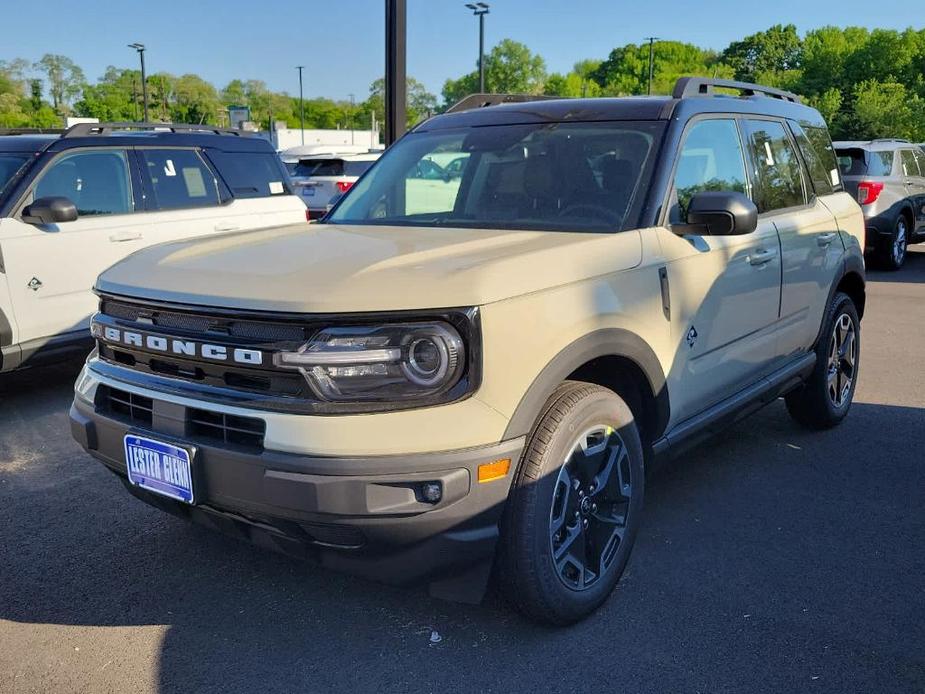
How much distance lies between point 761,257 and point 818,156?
141 cm

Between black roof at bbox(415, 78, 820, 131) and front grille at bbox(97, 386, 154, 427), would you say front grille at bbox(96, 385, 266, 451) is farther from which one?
black roof at bbox(415, 78, 820, 131)

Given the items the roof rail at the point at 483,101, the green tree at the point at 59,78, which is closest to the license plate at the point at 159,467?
the roof rail at the point at 483,101

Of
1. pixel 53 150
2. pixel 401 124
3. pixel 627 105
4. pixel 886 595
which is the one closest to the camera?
pixel 886 595

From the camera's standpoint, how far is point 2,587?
131 inches

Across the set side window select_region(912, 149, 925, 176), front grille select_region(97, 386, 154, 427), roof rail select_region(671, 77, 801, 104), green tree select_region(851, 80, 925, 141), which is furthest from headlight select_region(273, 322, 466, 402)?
green tree select_region(851, 80, 925, 141)

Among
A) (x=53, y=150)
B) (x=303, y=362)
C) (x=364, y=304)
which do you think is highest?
(x=53, y=150)

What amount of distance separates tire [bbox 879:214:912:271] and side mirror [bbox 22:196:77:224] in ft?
37.1

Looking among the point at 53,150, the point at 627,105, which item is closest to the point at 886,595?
the point at 627,105

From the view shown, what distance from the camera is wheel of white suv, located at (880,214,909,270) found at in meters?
12.7

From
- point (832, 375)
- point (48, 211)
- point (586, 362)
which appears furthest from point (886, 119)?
point (586, 362)

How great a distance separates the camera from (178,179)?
22.7 ft

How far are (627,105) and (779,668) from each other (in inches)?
92.2

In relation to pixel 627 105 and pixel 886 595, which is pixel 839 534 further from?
pixel 627 105

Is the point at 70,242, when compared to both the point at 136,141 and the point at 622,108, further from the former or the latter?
the point at 622,108
